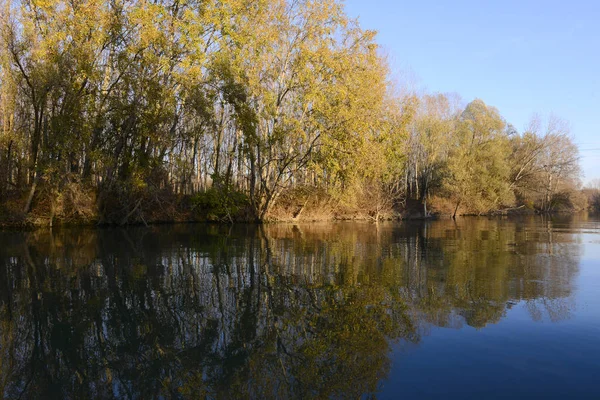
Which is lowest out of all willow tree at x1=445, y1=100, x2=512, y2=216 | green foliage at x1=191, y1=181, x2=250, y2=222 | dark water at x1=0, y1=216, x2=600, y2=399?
dark water at x1=0, y1=216, x2=600, y2=399

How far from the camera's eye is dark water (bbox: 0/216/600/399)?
5223 millimetres

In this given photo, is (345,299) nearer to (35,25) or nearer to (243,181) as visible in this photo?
(35,25)

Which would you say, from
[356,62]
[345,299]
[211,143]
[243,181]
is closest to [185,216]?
[243,181]

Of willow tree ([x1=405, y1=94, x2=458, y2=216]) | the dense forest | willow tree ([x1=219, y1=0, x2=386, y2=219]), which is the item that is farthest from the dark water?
willow tree ([x1=405, y1=94, x2=458, y2=216])

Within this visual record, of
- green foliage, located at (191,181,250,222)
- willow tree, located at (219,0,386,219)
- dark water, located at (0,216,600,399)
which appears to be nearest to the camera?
dark water, located at (0,216,600,399)

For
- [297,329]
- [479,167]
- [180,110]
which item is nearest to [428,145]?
[479,167]

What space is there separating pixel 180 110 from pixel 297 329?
24.2 meters

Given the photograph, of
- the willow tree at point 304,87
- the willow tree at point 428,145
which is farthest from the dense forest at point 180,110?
the willow tree at point 428,145

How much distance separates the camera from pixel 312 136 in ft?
105

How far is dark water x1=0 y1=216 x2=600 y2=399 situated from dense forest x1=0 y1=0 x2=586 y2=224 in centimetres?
1272

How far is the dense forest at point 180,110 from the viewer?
934 inches

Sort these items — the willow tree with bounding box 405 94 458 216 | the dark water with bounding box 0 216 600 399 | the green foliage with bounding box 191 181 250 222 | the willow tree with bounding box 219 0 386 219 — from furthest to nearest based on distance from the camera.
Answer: the willow tree with bounding box 405 94 458 216 → the green foliage with bounding box 191 181 250 222 → the willow tree with bounding box 219 0 386 219 → the dark water with bounding box 0 216 600 399

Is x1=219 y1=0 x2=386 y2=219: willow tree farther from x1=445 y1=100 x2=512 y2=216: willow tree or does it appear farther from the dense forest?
x1=445 y1=100 x2=512 y2=216: willow tree

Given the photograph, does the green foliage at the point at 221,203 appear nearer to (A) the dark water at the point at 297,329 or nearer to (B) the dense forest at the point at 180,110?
(B) the dense forest at the point at 180,110
